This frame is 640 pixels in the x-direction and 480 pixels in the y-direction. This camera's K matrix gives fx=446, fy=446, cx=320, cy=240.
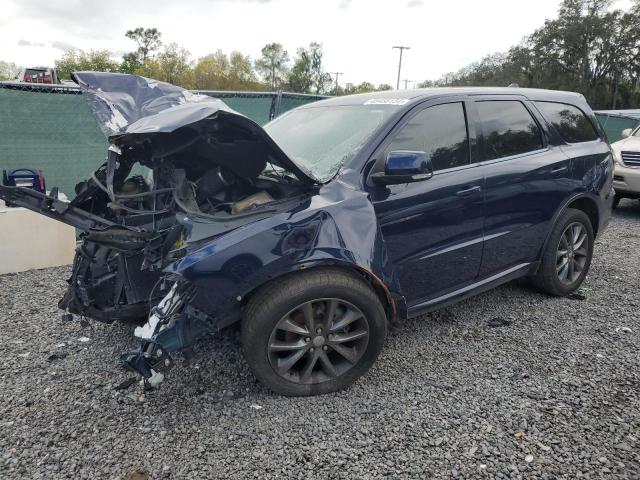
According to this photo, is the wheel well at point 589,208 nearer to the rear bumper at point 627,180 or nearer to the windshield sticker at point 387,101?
the windshield sticker at point 387,101

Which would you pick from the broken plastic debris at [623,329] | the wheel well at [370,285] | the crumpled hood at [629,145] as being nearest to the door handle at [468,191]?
the wheel well at [370,285]

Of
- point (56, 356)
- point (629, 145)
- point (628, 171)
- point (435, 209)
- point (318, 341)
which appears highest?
point (629, 145)

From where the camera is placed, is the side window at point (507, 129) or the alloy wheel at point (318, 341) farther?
the side window at point (507, 129)

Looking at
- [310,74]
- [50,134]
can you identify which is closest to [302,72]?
[310,74]

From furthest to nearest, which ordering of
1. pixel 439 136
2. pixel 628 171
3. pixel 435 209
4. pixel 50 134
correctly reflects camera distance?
pixel 628 171 < pixel 50 134 < pixel 439 136 < pixel 435 209

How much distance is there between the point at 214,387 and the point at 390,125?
6.58 ft

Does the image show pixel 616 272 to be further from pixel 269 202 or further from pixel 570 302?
pixel 269 202

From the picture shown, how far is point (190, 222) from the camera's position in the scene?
2.51 metres

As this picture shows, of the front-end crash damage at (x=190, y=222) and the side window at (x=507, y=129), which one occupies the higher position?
the side window at (x=507, y=129)

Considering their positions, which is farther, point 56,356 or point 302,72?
point 302,72

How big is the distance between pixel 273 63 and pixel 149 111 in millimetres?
82502

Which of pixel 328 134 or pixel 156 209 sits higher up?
pixel 328 134

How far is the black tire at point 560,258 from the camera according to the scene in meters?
3.81

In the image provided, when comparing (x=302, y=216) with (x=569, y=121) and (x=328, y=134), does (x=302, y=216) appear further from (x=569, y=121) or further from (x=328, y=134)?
(x=569, y=121)
